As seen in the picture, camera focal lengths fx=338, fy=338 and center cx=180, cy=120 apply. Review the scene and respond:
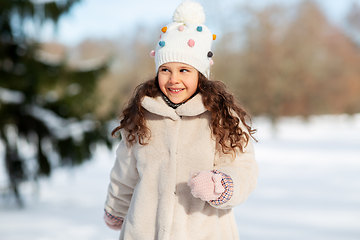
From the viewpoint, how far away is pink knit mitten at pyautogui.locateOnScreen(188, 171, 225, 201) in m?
1.36

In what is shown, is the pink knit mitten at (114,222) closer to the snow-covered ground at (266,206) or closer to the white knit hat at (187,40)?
the white knit hat at (187,40)

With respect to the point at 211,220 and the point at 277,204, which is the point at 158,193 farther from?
the point at 277,204

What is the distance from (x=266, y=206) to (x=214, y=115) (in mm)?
3543

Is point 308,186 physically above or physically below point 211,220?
above

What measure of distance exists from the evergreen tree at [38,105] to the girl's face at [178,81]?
10.0ft

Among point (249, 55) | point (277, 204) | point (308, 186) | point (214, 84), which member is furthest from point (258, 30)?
point (214, 84)

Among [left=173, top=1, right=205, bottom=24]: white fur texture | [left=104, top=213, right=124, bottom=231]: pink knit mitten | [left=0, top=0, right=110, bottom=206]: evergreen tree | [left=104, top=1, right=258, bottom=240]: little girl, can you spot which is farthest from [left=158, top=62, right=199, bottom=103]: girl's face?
[left=0, top=0, right=110, bottom=206]: evergreen tree

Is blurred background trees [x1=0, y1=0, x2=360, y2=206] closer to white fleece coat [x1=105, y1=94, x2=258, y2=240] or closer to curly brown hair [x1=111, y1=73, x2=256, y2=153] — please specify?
curly brown hair [x1=111, y1=73, x2=256, y2=153]

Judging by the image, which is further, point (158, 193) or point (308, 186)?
point (308, 186)

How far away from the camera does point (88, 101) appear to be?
4.60m

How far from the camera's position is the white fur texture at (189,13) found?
66.9 inches

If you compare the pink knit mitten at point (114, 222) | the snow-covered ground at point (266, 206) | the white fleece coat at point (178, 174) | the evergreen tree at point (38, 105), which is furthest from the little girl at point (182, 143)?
the evergreen tree at point (38, 105)

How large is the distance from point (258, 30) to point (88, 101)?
12821 mm

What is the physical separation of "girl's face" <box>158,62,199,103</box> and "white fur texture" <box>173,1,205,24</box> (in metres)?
0.26
